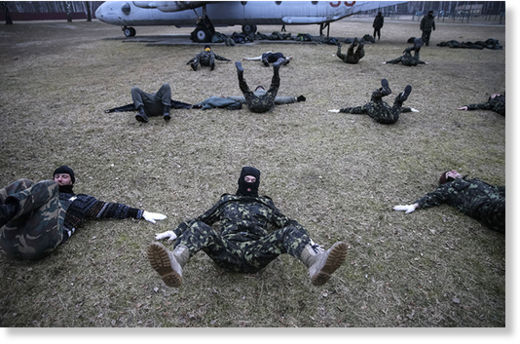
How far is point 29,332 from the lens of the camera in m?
2.83

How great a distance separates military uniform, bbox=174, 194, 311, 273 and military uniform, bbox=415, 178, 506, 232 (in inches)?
107

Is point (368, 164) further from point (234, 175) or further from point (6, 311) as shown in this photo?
point (6, 311)

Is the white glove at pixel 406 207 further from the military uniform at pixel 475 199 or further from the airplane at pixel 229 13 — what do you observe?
the airplane at pixel 229 13

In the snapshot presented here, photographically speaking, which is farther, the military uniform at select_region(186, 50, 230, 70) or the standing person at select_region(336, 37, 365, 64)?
the standing person at select_region(336, 37, 365, 64)

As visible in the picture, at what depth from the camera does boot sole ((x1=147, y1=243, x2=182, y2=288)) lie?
2.45 meters

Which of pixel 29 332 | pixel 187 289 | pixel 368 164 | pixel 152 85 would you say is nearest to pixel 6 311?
pixel 29 332

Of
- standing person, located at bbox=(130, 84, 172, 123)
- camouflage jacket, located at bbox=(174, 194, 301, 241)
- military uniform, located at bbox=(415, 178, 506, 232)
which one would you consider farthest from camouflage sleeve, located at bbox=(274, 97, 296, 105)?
camouflage jacket, located at bbox=(174, 194, 301, 241)

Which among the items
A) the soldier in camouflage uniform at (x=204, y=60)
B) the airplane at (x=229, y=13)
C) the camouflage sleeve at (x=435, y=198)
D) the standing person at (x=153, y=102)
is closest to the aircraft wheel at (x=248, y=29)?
the airplane at (x=229, y=13)

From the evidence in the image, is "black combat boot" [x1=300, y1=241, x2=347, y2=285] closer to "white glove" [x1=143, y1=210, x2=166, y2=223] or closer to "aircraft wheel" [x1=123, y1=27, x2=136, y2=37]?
"white glove" [x1=143, y1=210, x2=166, y2=223]

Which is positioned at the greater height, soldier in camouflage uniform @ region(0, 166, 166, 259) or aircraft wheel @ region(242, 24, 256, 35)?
aircraft wheel @ region(242, 24, 256, 35)

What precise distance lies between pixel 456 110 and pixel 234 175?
7400mm

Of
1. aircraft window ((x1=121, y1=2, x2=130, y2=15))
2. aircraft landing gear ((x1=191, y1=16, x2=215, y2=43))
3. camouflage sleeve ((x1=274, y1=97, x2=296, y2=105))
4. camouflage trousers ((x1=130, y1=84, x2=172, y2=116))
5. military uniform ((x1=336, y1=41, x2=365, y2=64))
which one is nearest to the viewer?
camouflage trousers ((x1=130, y1=84, x2=172, y2=116))

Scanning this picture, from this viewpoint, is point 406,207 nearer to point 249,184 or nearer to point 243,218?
point 249,184

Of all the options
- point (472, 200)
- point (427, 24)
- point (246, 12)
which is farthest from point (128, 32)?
point (472, 200)
